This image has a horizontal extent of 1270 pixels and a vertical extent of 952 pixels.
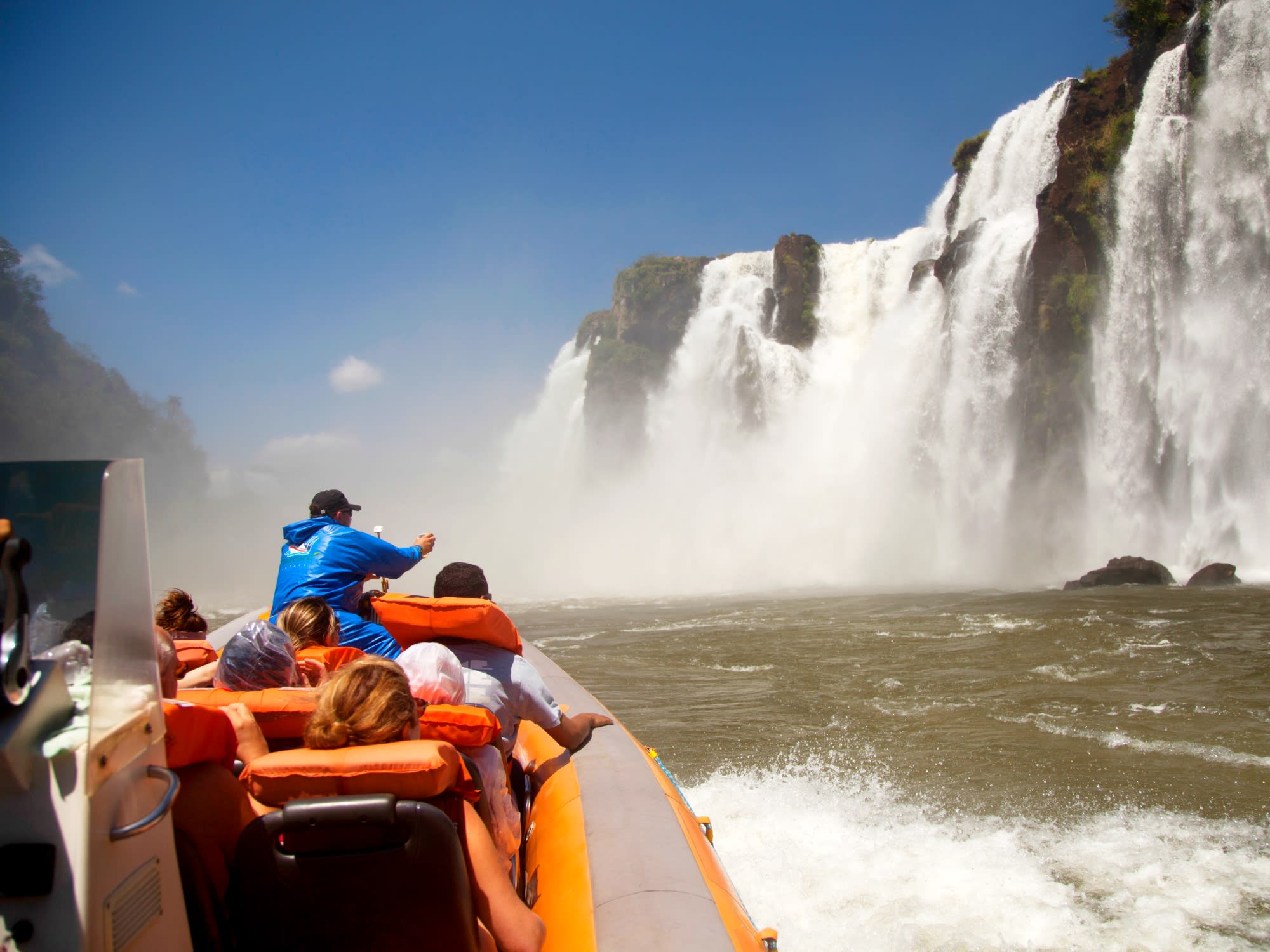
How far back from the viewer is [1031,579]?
20625 mm

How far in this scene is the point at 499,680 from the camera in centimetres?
295

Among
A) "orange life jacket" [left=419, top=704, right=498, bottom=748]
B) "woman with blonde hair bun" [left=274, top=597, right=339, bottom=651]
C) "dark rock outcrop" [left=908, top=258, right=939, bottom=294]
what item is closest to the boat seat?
"orange life jacket" [left=419, top=704, right=498, bottom=748]

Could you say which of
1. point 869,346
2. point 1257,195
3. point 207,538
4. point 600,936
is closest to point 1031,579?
point 1257,195

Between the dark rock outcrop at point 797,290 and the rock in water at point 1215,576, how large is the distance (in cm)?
2354

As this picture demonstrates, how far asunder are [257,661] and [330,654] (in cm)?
52

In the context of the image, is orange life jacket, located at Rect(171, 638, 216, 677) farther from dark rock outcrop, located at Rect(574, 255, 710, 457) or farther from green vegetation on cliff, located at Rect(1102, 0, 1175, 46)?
dark rock outcrop, located at Rect(574, 255, 710, 457)

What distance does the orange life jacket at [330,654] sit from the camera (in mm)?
2826

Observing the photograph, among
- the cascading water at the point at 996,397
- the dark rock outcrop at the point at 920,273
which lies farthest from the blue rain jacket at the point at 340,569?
the dark rock outcrop at the point at 920,273

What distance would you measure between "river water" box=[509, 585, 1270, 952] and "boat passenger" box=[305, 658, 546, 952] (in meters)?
2.09

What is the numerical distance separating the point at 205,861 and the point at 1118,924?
359 centimetres

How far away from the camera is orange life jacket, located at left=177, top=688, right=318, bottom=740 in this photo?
2088 mm

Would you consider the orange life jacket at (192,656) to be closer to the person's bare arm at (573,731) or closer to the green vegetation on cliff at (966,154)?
the person's bare arm at (573,731)

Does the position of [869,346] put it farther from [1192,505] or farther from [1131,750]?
[1131,750]

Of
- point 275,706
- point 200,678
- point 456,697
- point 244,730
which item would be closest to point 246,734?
point 244,730
